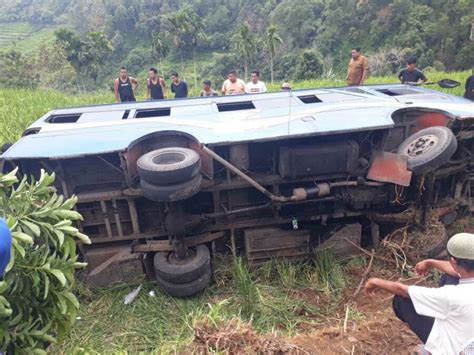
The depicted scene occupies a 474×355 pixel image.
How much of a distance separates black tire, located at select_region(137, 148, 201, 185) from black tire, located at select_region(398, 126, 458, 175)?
2310 mm

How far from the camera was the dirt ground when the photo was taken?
120 inches

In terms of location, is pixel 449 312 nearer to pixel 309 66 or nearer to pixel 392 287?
pixel 392 287

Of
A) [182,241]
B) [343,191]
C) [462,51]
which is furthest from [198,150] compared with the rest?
[462,51]

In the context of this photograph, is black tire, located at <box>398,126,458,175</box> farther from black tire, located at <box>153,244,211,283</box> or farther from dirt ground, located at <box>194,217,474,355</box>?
black tire, located at <box>153,244,211,283</box>

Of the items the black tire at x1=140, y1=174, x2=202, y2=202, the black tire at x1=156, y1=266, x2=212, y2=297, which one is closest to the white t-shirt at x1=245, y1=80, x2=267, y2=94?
the black tire at x1=140, y1=174, x2=202, y2=202

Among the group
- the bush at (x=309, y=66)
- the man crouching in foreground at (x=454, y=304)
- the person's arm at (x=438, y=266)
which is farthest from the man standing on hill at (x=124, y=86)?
the bush at (x=309, y=66)

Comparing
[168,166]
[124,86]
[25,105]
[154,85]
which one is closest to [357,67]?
[154,85]

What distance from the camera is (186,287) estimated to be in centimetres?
439

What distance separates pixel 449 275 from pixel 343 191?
1923mm

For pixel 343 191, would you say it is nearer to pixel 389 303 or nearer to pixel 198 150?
pixel 389 303

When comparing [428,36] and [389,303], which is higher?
[389,303]

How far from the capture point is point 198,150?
460cm

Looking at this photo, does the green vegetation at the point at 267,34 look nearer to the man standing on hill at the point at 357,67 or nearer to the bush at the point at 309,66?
the bush at the point at 309,66

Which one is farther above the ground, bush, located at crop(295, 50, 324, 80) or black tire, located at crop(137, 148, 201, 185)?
black tire, located at crop(137, 148, 201, 185)
